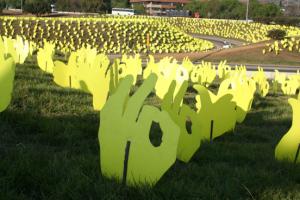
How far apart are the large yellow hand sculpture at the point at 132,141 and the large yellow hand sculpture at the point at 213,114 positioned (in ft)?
4.51

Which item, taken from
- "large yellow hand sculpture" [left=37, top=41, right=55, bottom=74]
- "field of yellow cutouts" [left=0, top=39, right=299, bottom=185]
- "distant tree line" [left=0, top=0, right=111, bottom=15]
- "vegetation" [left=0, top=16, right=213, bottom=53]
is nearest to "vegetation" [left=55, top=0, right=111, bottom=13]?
"distant tree line" [left=0, top=0, right=111, bottom=15]

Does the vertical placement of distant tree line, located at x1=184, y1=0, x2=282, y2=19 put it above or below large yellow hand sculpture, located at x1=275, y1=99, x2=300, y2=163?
above

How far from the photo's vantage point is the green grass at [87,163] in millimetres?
2900

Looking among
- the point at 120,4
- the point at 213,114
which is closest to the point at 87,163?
the point at 213,114

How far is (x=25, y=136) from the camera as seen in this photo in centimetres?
426

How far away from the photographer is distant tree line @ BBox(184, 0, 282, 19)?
6938 centimetres

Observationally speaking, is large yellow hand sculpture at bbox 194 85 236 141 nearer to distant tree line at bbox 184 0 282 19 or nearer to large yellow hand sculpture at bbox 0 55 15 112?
large yellow hand sculpture at bbox 0 55 15 112

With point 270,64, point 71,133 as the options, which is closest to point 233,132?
point 71,133

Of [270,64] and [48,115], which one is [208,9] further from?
[48,115]

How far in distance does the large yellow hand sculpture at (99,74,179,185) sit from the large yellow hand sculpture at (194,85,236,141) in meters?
1.37

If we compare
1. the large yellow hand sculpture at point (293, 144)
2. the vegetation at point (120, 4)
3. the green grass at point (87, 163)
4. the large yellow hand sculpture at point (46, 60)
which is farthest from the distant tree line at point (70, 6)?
the large yellow hand sculpture at point (293, 144)

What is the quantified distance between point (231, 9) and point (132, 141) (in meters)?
74.5

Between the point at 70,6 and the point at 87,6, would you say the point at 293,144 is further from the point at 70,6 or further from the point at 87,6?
the point at 70,6

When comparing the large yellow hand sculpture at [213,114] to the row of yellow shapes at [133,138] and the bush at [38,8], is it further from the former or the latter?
the bush at [38,8]
